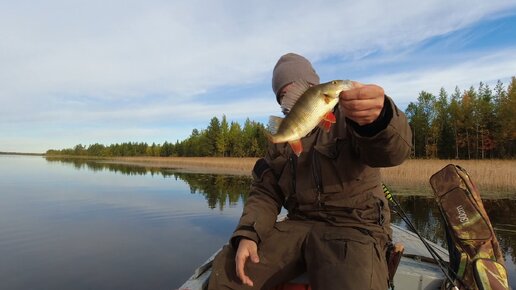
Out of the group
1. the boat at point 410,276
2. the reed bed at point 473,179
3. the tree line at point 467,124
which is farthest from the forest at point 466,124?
the boat at point 410,276

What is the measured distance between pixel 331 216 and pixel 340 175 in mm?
295

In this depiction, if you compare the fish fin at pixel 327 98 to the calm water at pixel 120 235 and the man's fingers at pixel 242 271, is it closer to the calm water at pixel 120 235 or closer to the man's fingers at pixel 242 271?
the man's fingers at pixel 242 271

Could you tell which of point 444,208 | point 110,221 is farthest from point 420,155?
point 444,208

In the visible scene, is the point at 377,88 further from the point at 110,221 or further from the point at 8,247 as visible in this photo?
the point at 110,221

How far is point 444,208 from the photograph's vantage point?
312 centimetres

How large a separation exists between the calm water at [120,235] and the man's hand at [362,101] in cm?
496

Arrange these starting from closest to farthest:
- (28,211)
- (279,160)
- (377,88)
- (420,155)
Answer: (377,88) < (279,160) < (28,211) < (420,155)

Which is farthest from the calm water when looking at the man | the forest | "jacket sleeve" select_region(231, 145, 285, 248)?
the forest

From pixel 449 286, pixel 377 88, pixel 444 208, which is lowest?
pixel 449 286

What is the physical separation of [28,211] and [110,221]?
124 inches

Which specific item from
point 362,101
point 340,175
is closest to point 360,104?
point 362,101

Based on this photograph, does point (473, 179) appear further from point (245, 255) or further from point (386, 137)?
point (386, 137)

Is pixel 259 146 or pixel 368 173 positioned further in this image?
pixel 259 146

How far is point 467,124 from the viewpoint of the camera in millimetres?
43688
